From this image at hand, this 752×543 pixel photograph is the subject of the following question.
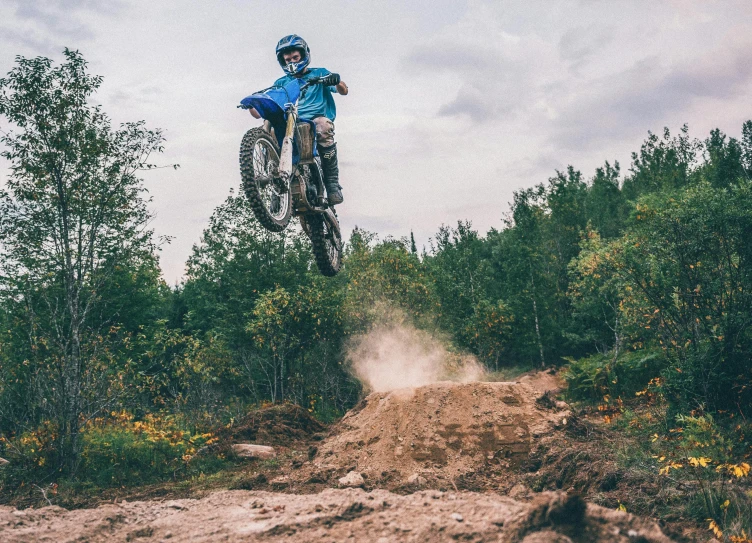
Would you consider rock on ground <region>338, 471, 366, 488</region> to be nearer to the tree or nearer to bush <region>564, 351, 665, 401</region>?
the tree

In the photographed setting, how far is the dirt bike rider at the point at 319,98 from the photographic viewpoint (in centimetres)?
Answer: 634

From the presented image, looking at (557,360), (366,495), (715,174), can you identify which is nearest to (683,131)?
(715,174)

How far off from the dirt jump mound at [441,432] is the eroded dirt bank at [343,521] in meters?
3.97

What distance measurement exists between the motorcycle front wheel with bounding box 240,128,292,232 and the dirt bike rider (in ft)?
1.24

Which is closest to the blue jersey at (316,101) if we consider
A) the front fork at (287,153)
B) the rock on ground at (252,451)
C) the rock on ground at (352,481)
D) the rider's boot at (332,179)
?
the front fork at (287,153)

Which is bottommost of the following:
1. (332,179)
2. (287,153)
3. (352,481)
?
(352,481)

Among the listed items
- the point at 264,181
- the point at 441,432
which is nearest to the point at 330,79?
the point at 264,181

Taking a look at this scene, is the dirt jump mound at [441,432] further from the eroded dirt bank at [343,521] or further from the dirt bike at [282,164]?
the dirt bike at [282,164]

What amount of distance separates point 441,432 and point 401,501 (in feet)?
19.9

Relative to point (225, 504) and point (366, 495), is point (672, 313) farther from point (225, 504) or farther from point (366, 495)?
point (225, 504)

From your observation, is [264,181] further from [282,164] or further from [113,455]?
[113,455]

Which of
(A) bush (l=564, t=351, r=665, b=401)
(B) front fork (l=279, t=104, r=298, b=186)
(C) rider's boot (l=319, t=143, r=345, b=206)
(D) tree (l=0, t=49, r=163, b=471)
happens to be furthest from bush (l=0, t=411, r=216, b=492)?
(A) bush (l=564, t=351, r=665, b=401)

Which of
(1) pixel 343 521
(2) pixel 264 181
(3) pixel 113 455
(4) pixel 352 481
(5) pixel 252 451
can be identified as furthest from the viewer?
(5) pixel 252 451

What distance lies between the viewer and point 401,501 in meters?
6.07
